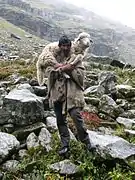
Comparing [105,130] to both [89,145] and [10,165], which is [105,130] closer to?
[89,145]

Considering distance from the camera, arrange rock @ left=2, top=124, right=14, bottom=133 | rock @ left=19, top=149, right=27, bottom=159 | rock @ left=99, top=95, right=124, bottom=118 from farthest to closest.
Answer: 1. rock @ left=99, top=95, right=124, bottom=118
2. rock @ left=2, top=124, right=14, bottom=133
3. rock @ left=19, top=149, right=27, bottom=159

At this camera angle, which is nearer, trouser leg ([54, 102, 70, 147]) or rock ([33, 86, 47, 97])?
trouser leg ([54, 102, 70, 147])

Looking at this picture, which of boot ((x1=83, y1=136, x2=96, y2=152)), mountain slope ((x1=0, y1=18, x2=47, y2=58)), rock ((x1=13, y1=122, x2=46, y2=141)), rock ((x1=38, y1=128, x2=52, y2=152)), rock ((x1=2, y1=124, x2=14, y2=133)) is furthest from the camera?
mountain slope ((x1=0, y1=18, x2=47, y2=58))

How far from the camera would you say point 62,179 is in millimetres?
9195

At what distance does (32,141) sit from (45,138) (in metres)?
0.33

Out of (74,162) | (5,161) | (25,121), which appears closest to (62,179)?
(74,162)

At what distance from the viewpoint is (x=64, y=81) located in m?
10.1

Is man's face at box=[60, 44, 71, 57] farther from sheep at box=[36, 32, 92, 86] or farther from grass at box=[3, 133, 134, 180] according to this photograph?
grass at box=[3, 133, 134, 180]

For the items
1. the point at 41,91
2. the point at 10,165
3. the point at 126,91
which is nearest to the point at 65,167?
the point at 10,165

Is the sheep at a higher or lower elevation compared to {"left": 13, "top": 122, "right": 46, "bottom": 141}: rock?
higher

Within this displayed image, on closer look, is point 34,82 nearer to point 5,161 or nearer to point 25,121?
point 25,121

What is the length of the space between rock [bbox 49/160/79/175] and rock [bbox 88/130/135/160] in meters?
0.68

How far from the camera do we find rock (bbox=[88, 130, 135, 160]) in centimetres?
985

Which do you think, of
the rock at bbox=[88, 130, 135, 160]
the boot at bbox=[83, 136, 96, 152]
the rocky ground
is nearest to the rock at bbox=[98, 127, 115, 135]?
the rocky ground
